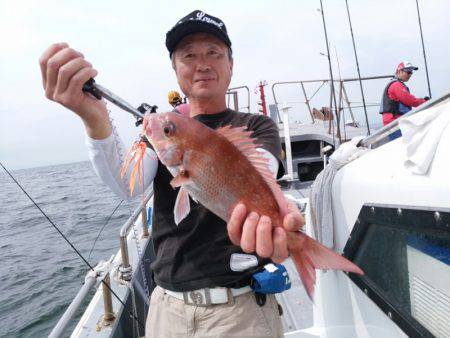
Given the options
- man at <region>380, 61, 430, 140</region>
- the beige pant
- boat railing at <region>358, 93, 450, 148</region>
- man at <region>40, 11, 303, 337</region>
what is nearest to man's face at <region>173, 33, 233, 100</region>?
man at <region>40, 11, 303, 337</region>

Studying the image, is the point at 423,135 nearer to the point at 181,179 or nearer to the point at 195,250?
the point at 181,179

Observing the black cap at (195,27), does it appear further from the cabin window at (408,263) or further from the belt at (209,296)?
the belt at (209,296)

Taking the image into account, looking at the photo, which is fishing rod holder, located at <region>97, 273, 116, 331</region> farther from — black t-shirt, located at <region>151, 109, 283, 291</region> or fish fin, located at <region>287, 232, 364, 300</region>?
fish fin, located at <region>287, 232, 364, 300</region>

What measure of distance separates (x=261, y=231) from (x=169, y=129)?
63 cm

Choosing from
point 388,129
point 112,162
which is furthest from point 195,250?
point 388,129

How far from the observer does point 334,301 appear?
8.25 ft

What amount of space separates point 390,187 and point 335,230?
79 cm

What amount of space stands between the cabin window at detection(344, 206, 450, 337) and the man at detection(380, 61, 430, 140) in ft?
23.8

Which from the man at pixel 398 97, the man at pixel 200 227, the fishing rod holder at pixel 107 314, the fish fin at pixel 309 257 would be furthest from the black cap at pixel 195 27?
the man at pixel 398 97

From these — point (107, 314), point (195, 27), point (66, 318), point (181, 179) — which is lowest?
point (107, 314)

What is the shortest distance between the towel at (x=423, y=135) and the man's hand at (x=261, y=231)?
56cm

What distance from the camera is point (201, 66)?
209cm

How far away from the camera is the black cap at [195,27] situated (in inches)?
80.9

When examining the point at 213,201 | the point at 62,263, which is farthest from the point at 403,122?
the point at 62,263
